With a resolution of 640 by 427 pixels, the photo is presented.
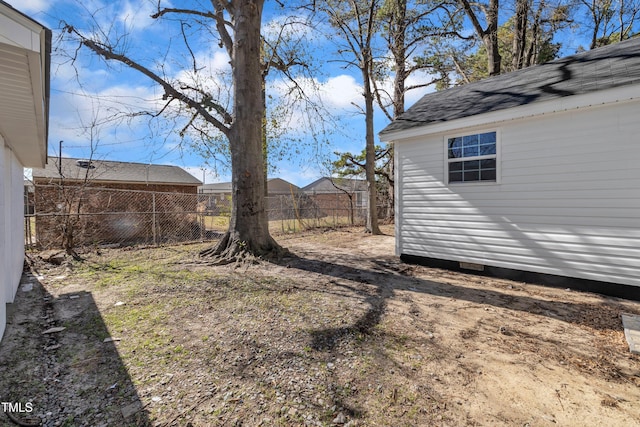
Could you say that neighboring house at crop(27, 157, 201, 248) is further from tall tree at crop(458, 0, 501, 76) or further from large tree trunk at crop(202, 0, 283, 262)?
tall tree at crop(458, 0, 501, 76)

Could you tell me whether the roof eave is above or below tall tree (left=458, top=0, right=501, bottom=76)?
below

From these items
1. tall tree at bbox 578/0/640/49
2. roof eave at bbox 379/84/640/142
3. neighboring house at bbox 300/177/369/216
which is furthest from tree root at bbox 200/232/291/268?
tall tree at bbox 578/0/640/49

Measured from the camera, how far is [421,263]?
6004mm

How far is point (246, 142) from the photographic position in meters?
6.37

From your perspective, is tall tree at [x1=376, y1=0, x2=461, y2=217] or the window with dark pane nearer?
the window with dark pane

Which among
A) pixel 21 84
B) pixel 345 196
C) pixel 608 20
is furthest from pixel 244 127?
pixel 608 20

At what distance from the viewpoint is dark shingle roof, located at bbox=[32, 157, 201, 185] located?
11.8m

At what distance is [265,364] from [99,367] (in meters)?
1.33

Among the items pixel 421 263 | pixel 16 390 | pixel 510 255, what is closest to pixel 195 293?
pixel 16 390

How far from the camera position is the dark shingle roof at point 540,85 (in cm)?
405

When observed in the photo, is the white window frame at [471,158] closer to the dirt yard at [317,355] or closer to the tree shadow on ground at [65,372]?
the dirt yard at [317,355]

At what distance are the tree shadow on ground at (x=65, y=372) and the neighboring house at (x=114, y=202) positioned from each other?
Answer: 4332 millimetres

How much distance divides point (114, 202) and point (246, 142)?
313 inches

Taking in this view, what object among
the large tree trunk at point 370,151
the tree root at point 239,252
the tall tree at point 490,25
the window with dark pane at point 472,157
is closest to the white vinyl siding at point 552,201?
the window with dark pane at point 472,157
